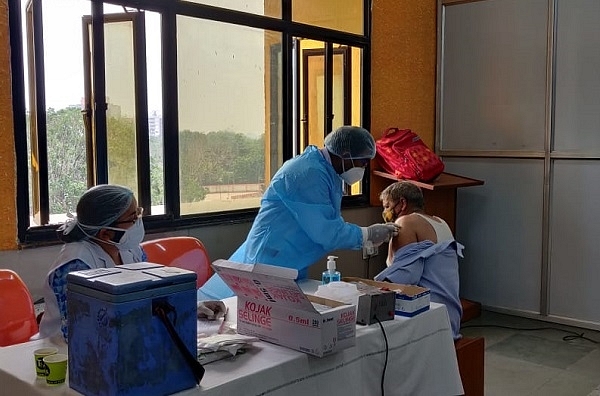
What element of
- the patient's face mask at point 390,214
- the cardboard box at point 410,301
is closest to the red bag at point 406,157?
the patient's face mask at point 390,214

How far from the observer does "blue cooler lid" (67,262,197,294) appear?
1404 mm

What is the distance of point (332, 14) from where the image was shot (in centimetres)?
435

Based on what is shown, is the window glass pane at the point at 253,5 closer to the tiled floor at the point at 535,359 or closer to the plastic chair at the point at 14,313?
the plastic chair at the point at 14,313

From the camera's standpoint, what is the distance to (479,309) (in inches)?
191

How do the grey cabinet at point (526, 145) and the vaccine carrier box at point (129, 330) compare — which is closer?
the vaccine carrier box at point (129, 330)

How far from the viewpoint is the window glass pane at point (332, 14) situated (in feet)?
13.5

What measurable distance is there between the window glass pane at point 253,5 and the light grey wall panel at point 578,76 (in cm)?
196

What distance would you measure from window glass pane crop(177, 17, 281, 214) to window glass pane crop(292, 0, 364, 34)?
0.27 meters

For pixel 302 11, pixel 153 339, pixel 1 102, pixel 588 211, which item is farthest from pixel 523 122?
pixel 153 339

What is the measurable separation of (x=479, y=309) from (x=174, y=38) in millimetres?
2965

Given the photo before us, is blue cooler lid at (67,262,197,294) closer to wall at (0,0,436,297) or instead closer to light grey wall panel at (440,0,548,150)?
wall at (0,0,436,297)

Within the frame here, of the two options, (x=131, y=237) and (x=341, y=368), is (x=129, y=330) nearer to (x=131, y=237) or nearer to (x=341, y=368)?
(x=341, y=368)

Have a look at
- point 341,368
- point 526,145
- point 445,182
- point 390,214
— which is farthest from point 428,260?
point 526,145

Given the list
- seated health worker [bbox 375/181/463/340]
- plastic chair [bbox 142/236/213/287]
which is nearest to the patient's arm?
seated health worker [bbox 375/181/463/340]
